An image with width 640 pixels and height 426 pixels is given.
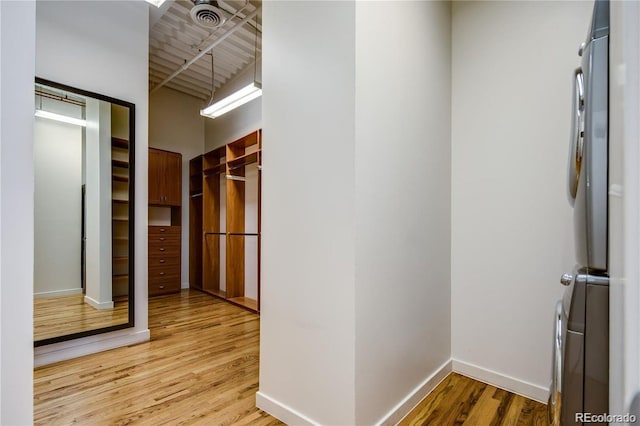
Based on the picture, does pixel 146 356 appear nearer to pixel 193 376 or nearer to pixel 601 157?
pixel 193 376

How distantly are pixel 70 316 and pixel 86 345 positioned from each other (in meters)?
0.29

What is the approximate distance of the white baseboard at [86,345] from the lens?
7.90ft

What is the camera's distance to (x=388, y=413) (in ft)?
5.24

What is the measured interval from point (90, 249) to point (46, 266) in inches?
12.7

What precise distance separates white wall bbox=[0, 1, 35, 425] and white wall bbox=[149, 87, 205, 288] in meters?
4.70

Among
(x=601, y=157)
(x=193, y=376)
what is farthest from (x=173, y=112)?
(x=601, y=157)

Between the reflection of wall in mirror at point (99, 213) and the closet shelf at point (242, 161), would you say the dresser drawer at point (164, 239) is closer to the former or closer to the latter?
the closet shelf at point (242, 161)

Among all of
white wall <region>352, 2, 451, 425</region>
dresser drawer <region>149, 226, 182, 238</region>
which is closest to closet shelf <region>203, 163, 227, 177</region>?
dresser drawer <region>149, 226, 182, 238</region>

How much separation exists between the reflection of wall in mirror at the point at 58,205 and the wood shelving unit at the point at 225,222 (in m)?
1.79

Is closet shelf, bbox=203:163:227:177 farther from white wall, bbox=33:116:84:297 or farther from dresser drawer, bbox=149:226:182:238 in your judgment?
white wall, bbox=33:116:84:297

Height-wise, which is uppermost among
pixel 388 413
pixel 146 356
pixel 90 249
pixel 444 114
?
pixel 444 114

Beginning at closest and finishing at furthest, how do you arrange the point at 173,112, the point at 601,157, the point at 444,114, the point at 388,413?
the point at 601,157 < the point at 388,413 < the point at 444,114 < the point at 173,112

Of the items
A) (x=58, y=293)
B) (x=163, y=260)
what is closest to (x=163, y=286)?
(x=163, y=260)

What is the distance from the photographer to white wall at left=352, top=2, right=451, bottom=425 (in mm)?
1449
